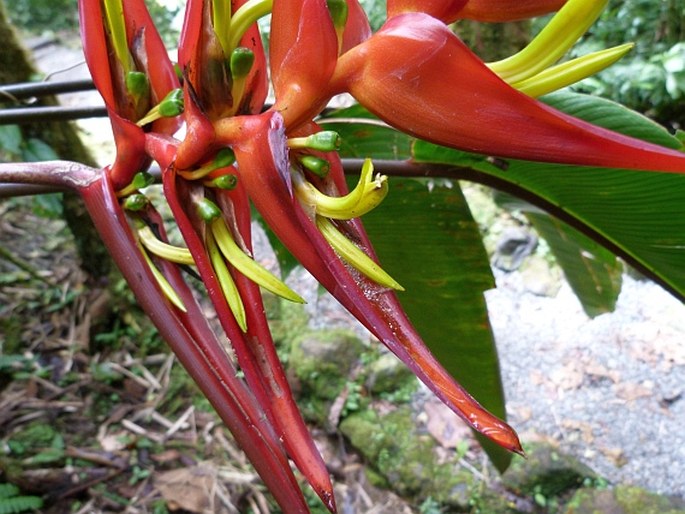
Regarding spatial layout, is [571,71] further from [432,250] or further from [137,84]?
[432,250]

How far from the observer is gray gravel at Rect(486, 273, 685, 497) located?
1.55 meters

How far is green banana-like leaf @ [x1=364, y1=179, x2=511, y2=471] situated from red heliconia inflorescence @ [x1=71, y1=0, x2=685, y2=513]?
1.05 feet

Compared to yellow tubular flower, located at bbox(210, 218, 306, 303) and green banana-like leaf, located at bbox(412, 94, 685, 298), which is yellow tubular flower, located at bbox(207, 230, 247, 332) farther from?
green banana-like leaf, located at bbox(412, 94, 685, 298)

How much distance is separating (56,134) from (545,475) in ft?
4.73

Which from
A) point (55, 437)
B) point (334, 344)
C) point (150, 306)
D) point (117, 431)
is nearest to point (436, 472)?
point (334, 344)

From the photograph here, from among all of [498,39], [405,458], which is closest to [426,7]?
[498,39]

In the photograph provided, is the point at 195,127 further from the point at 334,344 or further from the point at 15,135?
the point at 334,344

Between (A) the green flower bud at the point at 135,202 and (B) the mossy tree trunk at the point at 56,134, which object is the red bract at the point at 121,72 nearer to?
(A) the green flower bud at the point at 135,202

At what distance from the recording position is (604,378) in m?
1.77

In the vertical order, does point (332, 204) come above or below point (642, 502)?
above

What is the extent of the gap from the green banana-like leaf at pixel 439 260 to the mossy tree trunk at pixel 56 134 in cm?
112

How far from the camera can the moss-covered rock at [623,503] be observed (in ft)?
4.27

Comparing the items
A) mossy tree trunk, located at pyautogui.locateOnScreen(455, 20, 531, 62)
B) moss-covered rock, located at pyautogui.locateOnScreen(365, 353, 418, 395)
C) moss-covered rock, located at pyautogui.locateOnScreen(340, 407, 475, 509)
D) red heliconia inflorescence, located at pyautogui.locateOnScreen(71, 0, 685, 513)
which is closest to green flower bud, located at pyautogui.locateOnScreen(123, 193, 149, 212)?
red heliconia inflorescence, located at pyautogui.locateOnScreen(71, 0, 685, 513)

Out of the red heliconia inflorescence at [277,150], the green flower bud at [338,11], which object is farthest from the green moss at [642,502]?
the green flower bud at [338,11]
